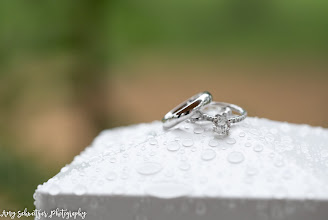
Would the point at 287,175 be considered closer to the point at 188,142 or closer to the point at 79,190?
the point at 188,142

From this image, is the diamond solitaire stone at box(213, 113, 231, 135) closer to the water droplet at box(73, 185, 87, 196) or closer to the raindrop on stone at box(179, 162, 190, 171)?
the raindrop on stone at box(179, 162, 190, 171)

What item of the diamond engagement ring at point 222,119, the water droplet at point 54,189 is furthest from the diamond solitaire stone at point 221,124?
the water droplet at point 54,189

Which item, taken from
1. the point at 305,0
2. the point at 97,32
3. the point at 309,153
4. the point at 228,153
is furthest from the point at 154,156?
the point at 305,0

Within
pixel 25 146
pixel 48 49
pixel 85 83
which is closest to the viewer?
pixel 25 146

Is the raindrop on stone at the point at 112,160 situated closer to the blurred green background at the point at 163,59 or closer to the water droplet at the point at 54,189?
the water droplet at the point at 54,189

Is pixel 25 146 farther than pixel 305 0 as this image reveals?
No

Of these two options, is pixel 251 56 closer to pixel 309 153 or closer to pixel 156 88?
pixel 156 88

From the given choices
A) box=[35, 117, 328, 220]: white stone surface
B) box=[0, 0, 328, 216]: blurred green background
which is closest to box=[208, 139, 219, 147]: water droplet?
box=[35, 117, 328, 220]: white stone surface
